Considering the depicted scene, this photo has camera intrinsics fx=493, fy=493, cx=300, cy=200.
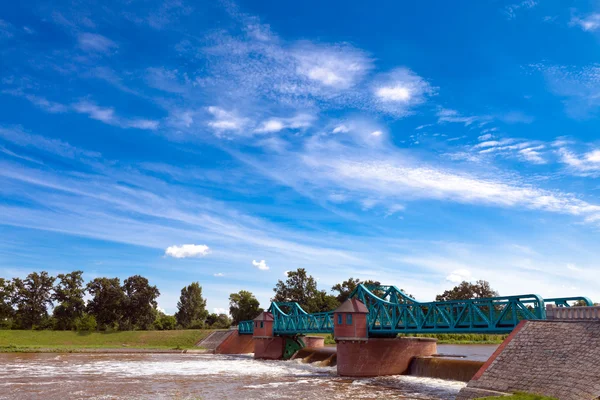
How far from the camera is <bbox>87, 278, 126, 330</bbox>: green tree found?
9825 centimetres

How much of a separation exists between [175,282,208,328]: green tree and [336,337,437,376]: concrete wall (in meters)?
77.8

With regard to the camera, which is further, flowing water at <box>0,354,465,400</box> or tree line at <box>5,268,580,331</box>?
tree line at <box>5,268,580,331</box>

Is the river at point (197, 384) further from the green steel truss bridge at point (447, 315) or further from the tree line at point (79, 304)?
the tree line at point (79, 304)

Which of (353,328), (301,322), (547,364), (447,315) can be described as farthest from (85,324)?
(547,364)

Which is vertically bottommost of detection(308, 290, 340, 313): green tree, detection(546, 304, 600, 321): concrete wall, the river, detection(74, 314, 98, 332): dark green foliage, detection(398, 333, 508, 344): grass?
the river

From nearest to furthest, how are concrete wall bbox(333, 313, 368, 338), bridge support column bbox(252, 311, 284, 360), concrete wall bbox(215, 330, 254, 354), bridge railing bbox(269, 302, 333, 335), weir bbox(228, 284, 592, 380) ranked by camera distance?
weir bbox(228, 284, 592, 380)
concrete wall bbox(333, 313, 368, 338)
bridge railing bbox(269, 302, 333, 335)
bridge support column bbox(252, 311, 284, 360)
concrete wall bbox(215, 330, 254, 354)

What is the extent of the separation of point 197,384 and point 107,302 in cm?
7051

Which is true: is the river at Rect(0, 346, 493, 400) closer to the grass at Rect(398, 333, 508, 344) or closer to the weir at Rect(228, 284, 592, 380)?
the weir at Rect(228, 284, 592, 380)

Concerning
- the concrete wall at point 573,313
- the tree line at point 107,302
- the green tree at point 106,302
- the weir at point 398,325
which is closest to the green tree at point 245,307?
the tree line at point 107,302

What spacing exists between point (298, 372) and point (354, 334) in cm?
736

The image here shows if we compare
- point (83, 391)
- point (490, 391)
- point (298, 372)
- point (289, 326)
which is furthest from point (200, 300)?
point (490, 391)

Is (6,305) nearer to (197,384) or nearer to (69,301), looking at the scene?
(69,301)

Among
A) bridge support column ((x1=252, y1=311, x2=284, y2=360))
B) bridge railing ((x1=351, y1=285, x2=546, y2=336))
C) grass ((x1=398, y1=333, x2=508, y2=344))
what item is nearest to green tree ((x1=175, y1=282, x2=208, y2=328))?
bridge support column ((x1=252, y1=311, x2=284, y2=360))

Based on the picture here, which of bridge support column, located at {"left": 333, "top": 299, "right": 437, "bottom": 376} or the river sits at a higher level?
bridge support column, located at {"left": 333, "top": 299, "right": 437, "bottom": 376}
